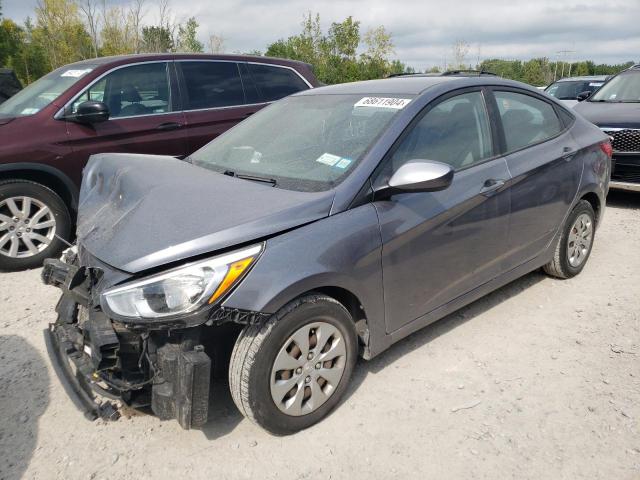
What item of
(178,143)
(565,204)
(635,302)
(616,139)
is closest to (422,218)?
(565,204)

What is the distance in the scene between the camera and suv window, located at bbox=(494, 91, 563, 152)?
3.54m

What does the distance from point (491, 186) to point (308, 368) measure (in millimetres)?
1630

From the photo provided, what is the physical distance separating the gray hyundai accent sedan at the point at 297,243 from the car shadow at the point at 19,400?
0.33 metres

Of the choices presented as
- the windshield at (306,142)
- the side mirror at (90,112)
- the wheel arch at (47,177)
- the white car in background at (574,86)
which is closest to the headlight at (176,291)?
the windshield at (306,142)

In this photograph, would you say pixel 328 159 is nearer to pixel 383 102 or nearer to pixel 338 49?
pixel 383 102

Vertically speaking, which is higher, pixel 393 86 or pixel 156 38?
pixel 156 38

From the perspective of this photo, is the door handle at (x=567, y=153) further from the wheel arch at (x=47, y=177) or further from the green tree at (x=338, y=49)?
the green tree at (x=338, y=49)

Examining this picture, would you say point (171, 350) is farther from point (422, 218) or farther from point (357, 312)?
point (422, 218)

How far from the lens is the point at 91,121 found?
4.85 metres

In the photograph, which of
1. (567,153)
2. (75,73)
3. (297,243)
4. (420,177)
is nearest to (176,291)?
(297,243)

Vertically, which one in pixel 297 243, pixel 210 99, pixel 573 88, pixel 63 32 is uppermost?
pixel 63 32

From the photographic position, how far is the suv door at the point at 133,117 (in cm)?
491

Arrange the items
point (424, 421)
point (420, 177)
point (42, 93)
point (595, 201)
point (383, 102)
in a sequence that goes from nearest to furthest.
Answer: point (420, 177), point (424, 421), point (383, 102), point (595, 201), point (42, 93)

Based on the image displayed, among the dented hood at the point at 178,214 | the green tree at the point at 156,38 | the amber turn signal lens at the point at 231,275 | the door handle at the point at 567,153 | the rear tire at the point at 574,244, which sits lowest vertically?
the rear tire at the point at 574,244
